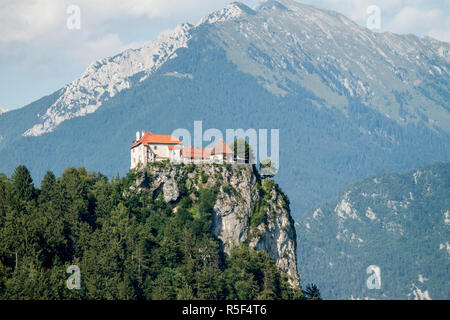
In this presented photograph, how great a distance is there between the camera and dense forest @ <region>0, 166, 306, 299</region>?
120125mm

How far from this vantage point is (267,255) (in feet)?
479

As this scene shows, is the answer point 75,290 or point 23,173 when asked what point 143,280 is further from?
point 23,173

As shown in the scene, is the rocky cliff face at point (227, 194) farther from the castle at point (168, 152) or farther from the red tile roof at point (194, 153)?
the red tile roof at point (194, 153)

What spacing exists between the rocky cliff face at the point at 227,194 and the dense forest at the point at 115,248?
1706 millimetres

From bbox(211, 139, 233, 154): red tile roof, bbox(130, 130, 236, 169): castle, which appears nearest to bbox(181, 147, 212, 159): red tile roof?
bbox(130, 130, 236, 169): castle

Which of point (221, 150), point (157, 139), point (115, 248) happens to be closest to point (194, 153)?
point (221, 150)

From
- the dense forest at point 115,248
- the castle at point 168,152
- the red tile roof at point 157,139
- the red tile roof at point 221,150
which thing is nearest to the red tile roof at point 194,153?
the castle at point 168,152

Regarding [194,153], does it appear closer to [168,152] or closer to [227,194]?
[168,152]

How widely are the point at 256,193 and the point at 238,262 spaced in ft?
53.4

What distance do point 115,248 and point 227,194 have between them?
1005 inches

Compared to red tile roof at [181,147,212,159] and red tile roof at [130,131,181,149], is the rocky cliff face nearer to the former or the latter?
red tile roof at [181,147,212,159]
